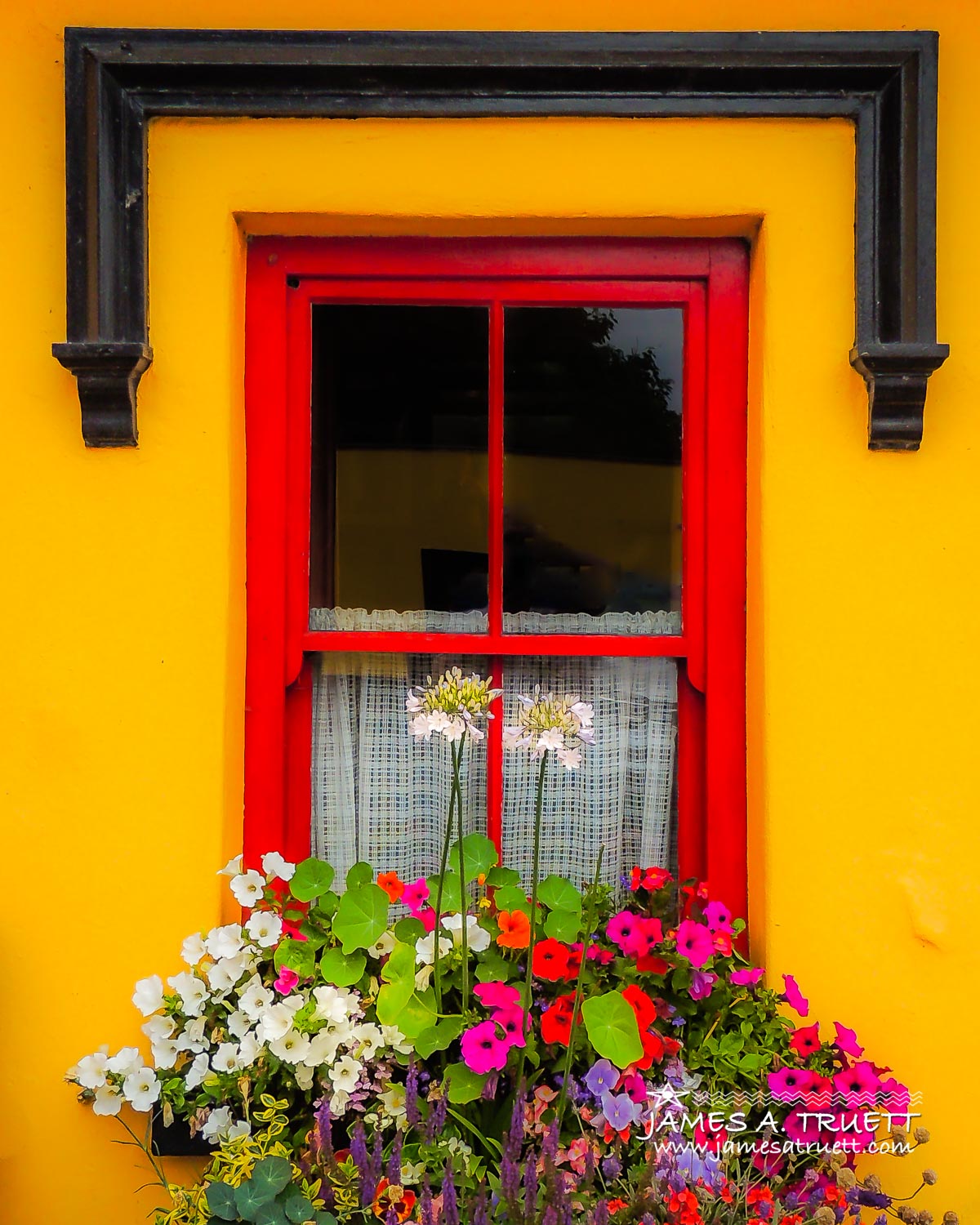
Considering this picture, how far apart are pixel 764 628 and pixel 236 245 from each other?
1.29 m

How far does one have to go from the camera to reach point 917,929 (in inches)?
73.7

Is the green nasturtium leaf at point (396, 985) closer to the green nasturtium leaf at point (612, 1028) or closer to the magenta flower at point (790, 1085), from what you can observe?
the green nasturtium leaf at point (612, 1028)

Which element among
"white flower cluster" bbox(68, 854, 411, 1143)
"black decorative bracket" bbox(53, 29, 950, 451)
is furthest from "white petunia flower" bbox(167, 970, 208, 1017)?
"black decorative bracket" bbox(53, 29, 950, 451)

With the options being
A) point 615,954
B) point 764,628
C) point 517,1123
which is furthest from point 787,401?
point 517,1123

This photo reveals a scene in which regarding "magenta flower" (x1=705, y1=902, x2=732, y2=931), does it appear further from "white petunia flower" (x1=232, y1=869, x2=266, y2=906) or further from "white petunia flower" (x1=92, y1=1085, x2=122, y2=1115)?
"white petunia flower" (x1=92, y1=1085, x2=122, y2=1115)

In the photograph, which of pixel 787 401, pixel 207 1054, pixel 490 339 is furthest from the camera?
pixel 490 339

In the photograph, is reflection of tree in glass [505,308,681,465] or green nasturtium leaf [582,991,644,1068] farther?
reflection of tree in glass [505,308,681,465]

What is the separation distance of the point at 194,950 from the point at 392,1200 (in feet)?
1.85

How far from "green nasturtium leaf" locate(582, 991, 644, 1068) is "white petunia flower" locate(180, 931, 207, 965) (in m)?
0.71

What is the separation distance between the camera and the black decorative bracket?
1.85m

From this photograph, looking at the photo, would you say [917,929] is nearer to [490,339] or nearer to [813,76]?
[490,339]

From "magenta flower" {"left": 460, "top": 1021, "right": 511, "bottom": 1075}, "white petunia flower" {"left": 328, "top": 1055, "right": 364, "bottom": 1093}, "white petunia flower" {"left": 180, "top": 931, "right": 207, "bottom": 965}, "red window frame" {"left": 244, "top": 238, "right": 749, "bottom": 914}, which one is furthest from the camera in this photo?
"red window frame" {"left": 244, "top": 238, "right": 749, "bottom": 914}

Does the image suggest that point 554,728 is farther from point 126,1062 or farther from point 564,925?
point 126,1062

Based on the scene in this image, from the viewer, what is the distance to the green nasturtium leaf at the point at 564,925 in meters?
1.80
